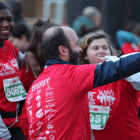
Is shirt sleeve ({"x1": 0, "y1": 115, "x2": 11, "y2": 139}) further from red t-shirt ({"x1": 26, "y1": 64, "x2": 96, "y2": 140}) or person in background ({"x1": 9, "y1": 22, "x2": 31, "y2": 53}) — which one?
person in background ({"x1": 9, "y1": 22, "x2": 31, "y2": 53})

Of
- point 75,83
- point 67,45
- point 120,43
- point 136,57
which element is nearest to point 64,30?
point 67,45

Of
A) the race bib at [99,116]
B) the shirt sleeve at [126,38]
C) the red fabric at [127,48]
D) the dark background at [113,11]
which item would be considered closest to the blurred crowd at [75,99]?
the race bib at [99,116]

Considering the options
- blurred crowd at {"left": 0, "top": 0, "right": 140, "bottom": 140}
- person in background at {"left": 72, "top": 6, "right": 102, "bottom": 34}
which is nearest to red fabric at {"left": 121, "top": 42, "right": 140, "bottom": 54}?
person in background at {"left": 72, "top": 6, "right": 102, "bottom": 34}

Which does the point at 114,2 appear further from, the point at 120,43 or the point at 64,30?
the point at 64,30

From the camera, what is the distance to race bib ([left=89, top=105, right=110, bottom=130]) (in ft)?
11.4

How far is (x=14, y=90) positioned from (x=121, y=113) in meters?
1.07

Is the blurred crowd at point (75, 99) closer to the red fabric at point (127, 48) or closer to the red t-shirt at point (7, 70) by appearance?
the red t-shirt at point (7, 70)

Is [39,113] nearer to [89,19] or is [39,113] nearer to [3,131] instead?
[3,131]

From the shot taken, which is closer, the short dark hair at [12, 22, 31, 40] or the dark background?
the short dark hair at [12, 22, 31, 40]

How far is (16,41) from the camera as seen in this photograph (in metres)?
5.84

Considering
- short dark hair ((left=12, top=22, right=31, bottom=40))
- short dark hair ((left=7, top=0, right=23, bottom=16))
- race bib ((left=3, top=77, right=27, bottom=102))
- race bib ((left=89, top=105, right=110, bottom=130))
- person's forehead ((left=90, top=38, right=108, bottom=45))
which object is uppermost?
person's forehead ((left=90, top=38, right=108, bottom=45))

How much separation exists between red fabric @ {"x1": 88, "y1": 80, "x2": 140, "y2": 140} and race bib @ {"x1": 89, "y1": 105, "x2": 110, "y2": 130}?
1.9 inches

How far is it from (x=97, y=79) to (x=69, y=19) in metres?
7.24

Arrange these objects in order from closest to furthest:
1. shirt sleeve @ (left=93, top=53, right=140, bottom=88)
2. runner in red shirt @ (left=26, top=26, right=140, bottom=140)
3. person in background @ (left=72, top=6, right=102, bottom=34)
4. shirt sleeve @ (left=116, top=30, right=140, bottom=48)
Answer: shirt sleeve @ (left=93, top=53, right=140, bottom=88) → runner in red shirt @ (left=26, top=26, right=140, bottom=140) → shirt sleeve @ (left=116, top=30, right=140, bottom=48) → person in background @ (left=72, top=6, right=102, bottom=34)
